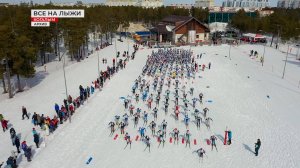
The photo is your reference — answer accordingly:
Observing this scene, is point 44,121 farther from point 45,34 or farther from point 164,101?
point 45,34

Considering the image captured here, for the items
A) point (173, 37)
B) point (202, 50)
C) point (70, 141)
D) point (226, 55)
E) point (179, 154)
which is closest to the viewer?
point (179, 154)

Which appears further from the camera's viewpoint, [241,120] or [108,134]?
[241,120]

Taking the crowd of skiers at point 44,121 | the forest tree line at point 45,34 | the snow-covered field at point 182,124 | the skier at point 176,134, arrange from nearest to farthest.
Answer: the crowd of skiers at point 44,121 → the snow-covered field at point 182,124 → the skier at point 176,134 → the forest tree line at point 45,34

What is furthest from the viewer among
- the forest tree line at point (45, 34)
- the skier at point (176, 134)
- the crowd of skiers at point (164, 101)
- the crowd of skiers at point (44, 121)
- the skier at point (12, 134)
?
the forest tree line at point (45, 34)

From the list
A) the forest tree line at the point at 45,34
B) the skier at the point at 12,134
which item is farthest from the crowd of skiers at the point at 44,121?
the forest tree line at the point at 45,34

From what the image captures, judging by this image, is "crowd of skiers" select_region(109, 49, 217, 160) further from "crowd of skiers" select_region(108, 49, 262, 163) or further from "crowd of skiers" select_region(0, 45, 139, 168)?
"crowd of skiers" select_region(0, 45, 139, 168)

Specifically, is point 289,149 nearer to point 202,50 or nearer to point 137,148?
point 137,148

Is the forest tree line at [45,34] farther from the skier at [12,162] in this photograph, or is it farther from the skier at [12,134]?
the skier at [12,162]

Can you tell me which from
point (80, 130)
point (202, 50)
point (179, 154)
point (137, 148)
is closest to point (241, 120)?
point (179, 154)
